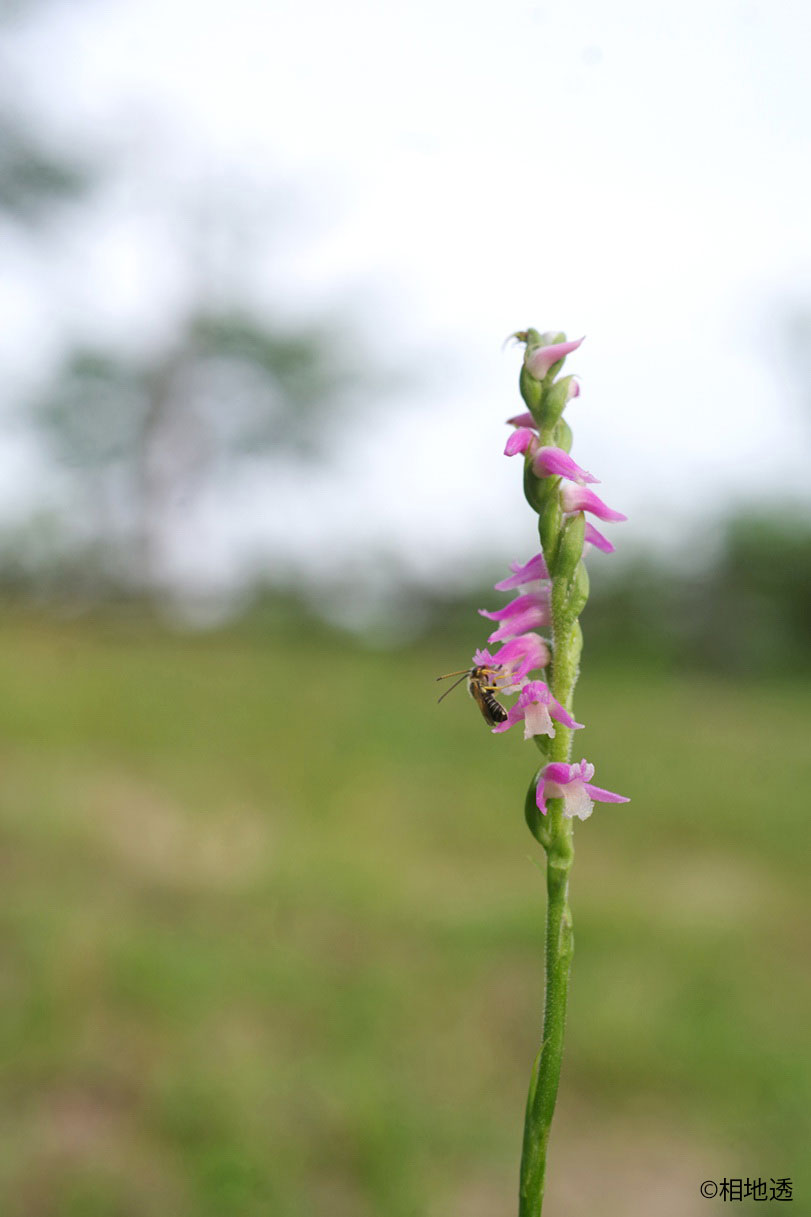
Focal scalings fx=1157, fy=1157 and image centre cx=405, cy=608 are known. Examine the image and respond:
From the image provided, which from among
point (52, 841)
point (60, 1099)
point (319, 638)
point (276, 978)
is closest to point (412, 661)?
point (319, 638)

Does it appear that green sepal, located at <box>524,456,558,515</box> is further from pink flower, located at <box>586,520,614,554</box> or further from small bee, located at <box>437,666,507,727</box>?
small bee, located at <box>437,666,507,727</box>

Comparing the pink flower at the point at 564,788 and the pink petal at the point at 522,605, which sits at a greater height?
the pink petal at the point at 522,605

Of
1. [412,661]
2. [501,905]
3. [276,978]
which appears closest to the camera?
[276,978]

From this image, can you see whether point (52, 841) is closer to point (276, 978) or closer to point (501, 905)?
point (276, 978)

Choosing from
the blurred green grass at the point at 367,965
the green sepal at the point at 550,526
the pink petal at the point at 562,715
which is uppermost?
the blurred green grass at the point at 367,965

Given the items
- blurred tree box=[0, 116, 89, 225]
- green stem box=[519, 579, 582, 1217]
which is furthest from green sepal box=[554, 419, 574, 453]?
blurred tree box=[0, 116, 89, 225]

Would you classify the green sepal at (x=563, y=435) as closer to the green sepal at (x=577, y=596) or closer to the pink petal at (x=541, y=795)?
the green sepal at (x=577, y=596)

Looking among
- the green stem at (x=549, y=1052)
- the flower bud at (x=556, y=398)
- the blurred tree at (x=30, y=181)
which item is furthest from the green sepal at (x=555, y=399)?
the blurred tree at (x=30, y=181)
